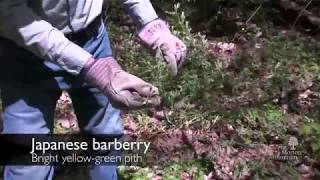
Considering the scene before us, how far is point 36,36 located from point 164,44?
18.1 inches

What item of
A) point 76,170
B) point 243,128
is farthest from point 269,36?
point 76,170

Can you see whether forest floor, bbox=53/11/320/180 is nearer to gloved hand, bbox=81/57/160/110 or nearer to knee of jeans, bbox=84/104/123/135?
knee of jeans, bbox=84/104/123/135

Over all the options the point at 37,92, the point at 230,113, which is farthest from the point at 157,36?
the point at 230,113

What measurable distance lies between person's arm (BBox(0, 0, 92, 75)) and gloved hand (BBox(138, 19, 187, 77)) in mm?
310

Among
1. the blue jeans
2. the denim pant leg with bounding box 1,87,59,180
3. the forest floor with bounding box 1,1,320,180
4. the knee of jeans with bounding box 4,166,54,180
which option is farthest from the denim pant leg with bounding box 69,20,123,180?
the forest floor with bounding box 1,1,320,180

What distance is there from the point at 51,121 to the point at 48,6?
0.49 m

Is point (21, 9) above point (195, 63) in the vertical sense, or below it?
above

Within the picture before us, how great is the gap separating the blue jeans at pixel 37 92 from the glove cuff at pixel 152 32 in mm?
178

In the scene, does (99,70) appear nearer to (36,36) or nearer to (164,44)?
(36,36)

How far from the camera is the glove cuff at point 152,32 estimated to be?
77.0 inches

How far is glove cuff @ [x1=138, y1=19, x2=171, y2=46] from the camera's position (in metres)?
1.96

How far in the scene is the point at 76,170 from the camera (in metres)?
2.92

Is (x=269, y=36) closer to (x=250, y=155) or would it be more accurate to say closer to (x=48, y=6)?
(x=250, y=155)

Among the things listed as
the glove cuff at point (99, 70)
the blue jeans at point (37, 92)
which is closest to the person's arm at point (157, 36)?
the blue jeans at point (37, 92)
